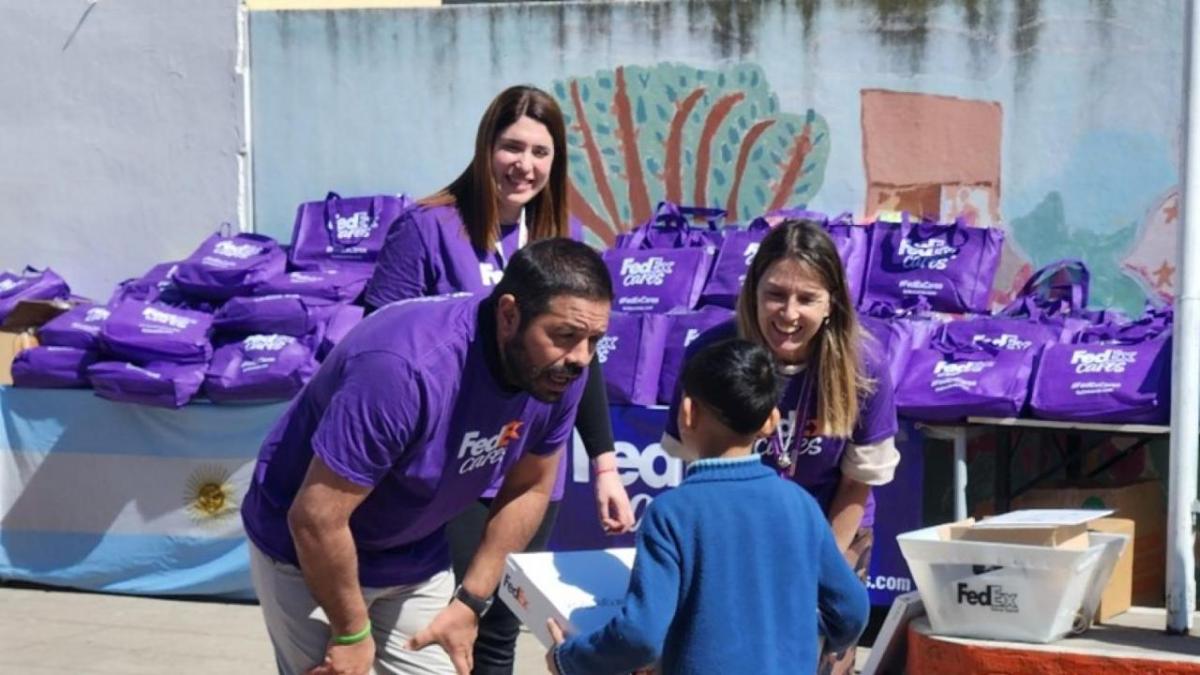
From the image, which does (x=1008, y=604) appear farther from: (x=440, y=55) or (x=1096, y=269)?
(x=440, y=55)

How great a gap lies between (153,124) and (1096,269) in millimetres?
5039

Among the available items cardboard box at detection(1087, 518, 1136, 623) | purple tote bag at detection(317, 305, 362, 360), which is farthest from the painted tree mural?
cardboard box at detection(1087, 518, 1136, 623)

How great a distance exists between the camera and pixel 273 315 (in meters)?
8.25

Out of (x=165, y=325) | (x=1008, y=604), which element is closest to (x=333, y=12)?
(x=165, y=325)

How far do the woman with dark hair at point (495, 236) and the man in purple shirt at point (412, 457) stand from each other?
57 cm

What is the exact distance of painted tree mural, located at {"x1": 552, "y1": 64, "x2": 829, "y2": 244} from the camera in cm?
891

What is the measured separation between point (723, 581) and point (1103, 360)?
398cm

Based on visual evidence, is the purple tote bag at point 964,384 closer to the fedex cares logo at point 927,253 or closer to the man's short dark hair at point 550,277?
the fedex cares logo at point 927,253

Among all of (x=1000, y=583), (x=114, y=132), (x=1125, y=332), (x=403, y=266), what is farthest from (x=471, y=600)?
(x=114, y=132)

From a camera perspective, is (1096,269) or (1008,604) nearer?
(1008,604)

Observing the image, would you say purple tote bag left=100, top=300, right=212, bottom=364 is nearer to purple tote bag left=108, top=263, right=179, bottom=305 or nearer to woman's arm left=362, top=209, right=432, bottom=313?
purple tote bag left=108, top=263, right=179, bottom=305

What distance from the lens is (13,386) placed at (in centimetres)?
863

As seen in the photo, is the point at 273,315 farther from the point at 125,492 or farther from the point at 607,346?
the point at 607,346

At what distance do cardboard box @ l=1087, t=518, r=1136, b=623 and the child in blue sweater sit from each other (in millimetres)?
3167
